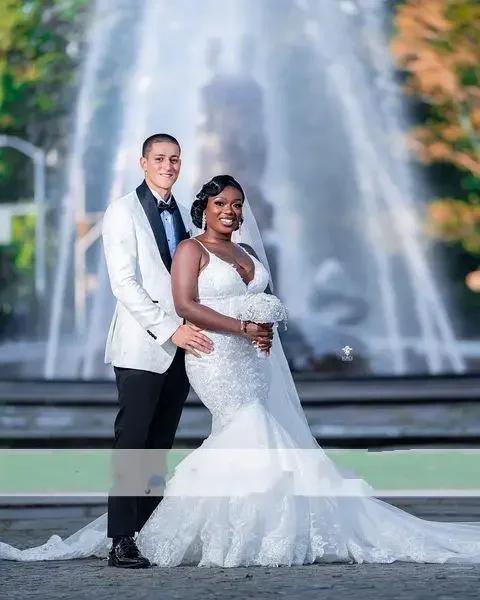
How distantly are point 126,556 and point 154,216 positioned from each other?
145cm

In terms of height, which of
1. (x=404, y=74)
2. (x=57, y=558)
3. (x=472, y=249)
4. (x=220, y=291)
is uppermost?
(x=404, y=74)

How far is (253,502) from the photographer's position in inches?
285

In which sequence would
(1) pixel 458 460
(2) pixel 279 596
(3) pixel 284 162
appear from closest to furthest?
(2) pixel 279 596, (1) pixel 458 460, (3) pixel 284 162

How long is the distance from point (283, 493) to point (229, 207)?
4.07 feet

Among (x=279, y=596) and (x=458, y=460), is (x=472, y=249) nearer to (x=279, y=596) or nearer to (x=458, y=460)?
(x=458, y=460)

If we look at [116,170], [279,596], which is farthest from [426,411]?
[116,170]

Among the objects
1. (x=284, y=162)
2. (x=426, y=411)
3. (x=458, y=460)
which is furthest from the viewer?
(x=284, y=162)

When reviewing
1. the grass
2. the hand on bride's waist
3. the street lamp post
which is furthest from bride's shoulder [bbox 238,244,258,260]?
the street lamp post

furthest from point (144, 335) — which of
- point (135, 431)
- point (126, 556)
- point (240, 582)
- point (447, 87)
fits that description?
point (447, 87)

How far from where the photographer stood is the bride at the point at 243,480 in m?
7.20

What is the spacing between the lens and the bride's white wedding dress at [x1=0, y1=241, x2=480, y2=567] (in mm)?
7184

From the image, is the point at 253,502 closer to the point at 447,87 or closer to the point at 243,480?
the point at 243,480

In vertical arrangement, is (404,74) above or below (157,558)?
above

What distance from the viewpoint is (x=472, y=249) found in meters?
38.8
